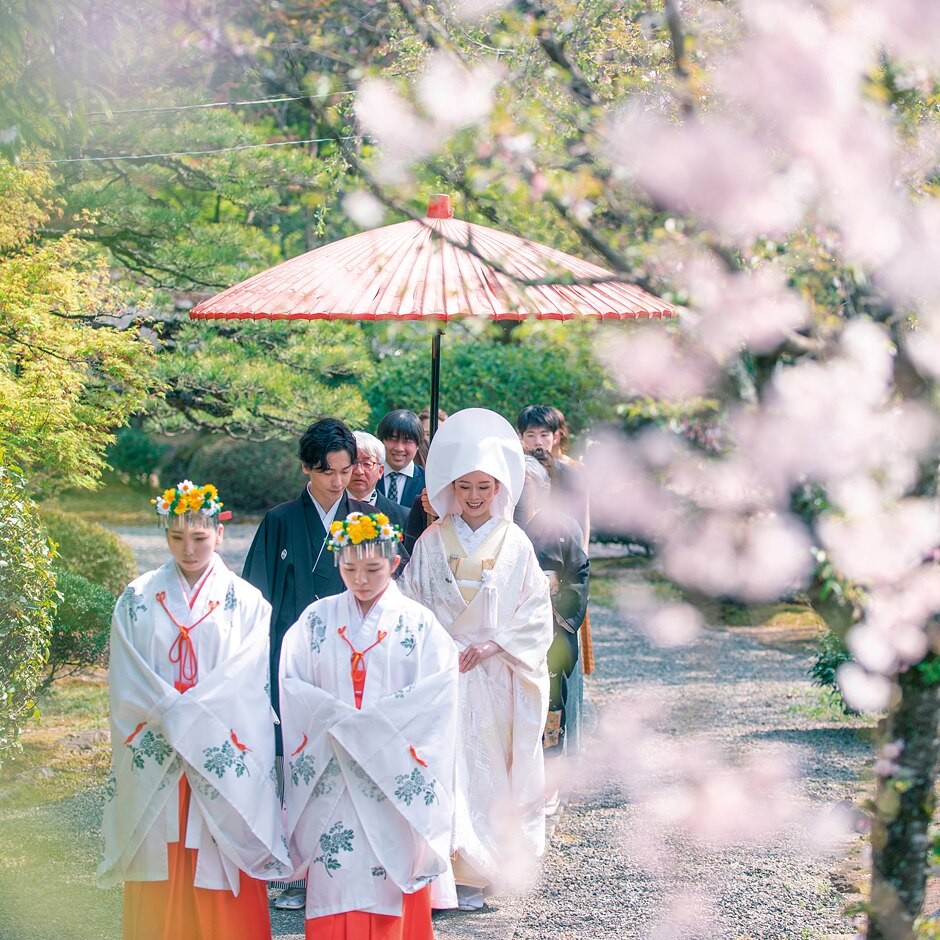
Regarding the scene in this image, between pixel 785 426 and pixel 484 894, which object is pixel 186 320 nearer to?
pixel 484 894

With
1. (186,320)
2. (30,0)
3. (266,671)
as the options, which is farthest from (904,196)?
(186,320)

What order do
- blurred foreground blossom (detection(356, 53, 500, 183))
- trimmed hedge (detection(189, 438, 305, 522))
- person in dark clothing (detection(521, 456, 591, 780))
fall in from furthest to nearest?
trimmed hedge (detection(189, 438, 305, 522))
person in dark clothing (detection(521, 456, 591, 780))
blurred foreground blossom (detection(356, 53, 500, 183))

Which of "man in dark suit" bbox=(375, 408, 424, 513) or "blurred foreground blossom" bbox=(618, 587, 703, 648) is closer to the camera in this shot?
"man in dark suit" bbox=(375, 408, 424, 513)

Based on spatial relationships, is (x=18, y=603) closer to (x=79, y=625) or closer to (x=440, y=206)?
(x=79, y=625)

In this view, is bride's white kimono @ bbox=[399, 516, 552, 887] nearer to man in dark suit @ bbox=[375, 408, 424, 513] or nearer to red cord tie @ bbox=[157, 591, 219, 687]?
red cord tie @ bbox=[157, 591, 219, 687]

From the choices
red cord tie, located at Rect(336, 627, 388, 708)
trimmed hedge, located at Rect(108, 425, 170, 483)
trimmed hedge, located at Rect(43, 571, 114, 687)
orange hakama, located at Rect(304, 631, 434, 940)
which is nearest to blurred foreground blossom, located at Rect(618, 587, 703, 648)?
trimmed hedge, located at Rect(43, 571, 114, 687)

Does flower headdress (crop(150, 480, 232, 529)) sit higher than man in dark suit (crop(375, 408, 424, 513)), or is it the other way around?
man in dark suit (crop(375, 408, 424, 513))

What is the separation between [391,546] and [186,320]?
197 inches

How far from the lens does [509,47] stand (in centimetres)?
647

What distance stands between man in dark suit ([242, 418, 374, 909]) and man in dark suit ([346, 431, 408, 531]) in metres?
0.40

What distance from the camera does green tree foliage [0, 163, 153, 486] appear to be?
589cm

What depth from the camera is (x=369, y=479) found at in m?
4.85

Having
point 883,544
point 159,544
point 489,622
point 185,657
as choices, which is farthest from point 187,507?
point 159,544

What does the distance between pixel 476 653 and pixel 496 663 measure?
0.16 metres
